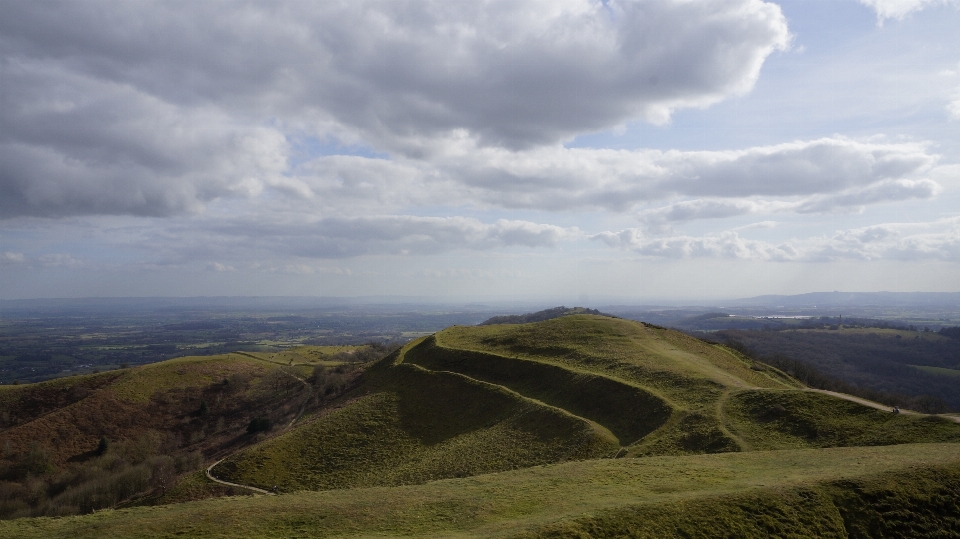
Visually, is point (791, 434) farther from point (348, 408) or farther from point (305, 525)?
point (348, 408)

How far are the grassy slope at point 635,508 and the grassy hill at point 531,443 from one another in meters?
0.10

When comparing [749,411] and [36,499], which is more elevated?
[749,411]

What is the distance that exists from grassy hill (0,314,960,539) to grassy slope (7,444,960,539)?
0.10m

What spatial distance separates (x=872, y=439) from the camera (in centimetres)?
2986

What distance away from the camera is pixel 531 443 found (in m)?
38.7

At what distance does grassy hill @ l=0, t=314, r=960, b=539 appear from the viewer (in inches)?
805

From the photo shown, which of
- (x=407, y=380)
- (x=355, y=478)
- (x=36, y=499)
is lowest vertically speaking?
(x=36, y=499)

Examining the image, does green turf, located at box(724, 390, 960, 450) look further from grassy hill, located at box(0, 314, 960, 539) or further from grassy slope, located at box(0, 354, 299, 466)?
grassy slope, located at box(0, 354, 299, 466)

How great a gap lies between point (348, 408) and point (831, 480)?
45.5 m

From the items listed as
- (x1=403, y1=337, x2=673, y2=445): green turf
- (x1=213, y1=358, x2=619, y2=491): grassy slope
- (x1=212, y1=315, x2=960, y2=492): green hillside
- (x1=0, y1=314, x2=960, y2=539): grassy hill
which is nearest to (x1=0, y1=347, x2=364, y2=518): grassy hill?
(x1=0, y1=314, x2=960, y2=539): grassy hill

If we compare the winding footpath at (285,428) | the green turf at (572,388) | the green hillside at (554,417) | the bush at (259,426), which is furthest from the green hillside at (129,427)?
the green turf at (572,388)

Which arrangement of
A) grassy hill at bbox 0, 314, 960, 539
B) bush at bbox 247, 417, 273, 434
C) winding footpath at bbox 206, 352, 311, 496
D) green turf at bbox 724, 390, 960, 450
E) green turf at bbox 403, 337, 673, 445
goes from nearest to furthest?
1. grassy hill at bbox 0, 314, 960, 539
2. green turf at bbox 724, 390, 960, 450
3. winding footpath at bbox 206, 352, 311, 496
4. green turf at bbox 403, 337, 673, 445
5. bush at bbox 247, 417, 273, 434

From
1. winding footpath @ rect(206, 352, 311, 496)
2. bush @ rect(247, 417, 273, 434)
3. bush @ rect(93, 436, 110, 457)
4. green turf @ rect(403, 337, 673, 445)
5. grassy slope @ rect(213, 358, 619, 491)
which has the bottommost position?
bush @ rect(93, 436, 110, 457)

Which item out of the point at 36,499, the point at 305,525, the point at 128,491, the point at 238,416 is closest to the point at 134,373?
the point at 238,416
